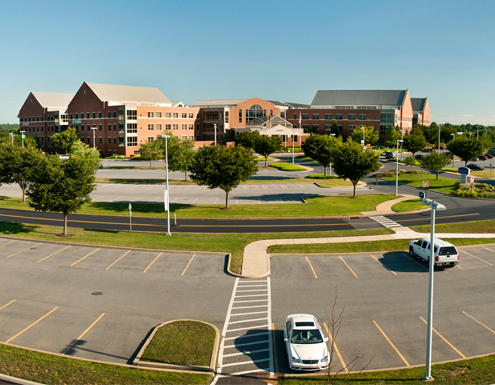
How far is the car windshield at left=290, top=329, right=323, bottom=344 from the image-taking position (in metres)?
15.3

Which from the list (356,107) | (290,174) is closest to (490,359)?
(290,174)

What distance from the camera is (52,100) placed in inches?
5305

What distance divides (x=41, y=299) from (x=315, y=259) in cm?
1662

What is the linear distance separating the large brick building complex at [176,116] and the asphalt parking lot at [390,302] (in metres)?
90.1

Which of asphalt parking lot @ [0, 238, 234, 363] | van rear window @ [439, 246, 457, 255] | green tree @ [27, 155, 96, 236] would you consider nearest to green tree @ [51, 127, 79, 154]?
green tree @ [27, 155, 96, 236]

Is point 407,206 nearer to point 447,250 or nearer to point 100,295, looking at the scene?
point 447,250

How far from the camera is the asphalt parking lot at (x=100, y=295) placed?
16891 mm

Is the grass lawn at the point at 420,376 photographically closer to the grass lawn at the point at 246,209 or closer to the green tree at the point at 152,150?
the grass lawn at the point at 246,209

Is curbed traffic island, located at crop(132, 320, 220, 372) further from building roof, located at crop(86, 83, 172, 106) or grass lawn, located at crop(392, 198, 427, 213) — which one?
building roof, located at crop(86, 83, 172, 106)

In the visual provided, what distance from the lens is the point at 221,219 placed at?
4119 cm

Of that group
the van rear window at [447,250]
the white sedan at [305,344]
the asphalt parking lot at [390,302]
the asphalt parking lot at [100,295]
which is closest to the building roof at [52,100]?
the asphalt parking lot at [100,295]

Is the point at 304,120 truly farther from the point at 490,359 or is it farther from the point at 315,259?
the point at 490,359

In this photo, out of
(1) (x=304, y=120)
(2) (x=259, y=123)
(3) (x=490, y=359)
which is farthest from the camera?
(1) (x=304, y=120)

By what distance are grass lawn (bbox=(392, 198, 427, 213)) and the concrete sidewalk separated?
898 centimetres
